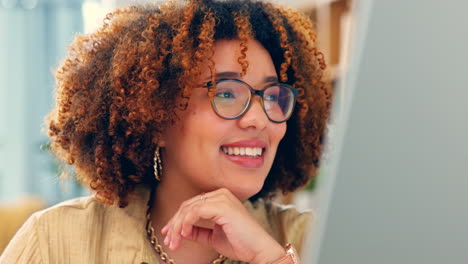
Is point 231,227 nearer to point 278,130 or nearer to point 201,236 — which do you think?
point 201,236

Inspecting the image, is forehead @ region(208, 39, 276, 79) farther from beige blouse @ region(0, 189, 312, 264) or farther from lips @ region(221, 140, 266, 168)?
beige blouse @ region(0, 189, 312, 264)

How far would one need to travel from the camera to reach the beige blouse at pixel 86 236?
3.98 ft

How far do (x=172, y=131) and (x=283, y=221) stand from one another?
0.38 meters

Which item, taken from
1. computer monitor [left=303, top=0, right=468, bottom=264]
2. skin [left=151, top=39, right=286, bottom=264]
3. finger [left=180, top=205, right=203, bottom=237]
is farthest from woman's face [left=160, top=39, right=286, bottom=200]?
computer monitor [left=303, top=0, right=468, bottom=264]

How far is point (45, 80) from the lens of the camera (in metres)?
5.21

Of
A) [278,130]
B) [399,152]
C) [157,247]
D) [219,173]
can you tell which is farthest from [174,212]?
[399,152]

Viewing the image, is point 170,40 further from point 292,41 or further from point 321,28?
point 321,28

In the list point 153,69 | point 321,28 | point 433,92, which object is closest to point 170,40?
point 153,69

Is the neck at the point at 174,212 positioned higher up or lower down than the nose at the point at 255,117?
lower down

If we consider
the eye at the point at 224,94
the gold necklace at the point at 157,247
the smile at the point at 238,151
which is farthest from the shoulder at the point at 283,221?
the eye at the point at 224,94

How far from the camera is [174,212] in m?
1.34

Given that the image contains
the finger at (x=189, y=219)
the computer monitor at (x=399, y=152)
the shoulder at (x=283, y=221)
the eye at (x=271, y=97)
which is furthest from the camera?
the shoulder at (x=283, y=221)

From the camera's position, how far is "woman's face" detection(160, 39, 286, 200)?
47.2 inches

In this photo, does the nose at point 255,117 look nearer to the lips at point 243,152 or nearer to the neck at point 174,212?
the lips at point 243,152
